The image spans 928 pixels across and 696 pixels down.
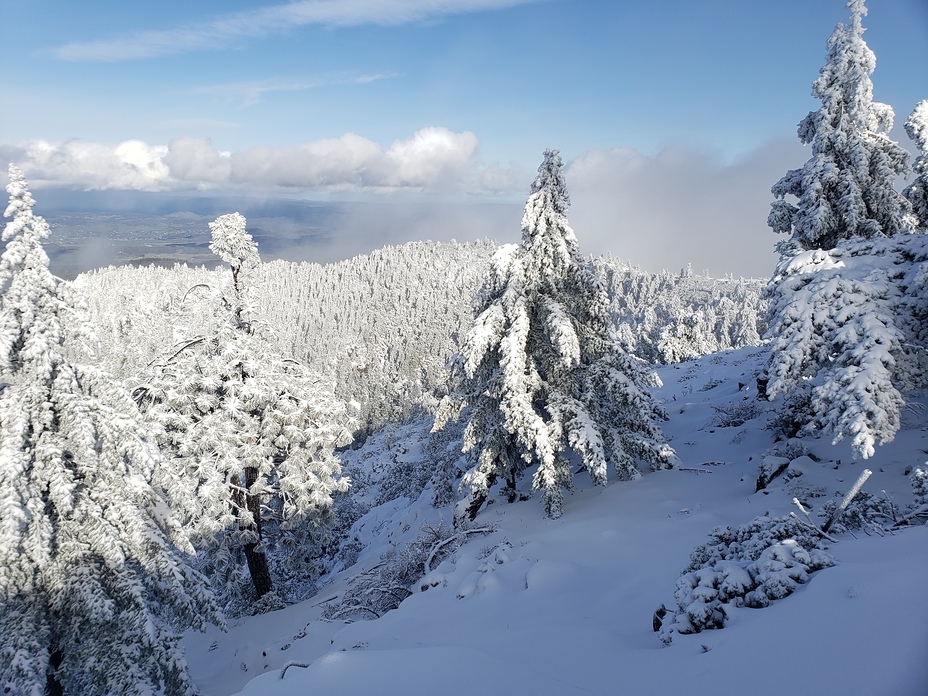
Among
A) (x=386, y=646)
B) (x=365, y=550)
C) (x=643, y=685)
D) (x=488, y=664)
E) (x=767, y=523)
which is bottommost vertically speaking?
(x=365, y=550)

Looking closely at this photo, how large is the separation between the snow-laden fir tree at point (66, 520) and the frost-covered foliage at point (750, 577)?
8.65 metres

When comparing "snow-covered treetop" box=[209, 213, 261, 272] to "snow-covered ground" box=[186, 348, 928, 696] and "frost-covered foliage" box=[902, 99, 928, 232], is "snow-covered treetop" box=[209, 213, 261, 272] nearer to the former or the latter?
"snow-covered ground" box=[186, 348, 928, 696]

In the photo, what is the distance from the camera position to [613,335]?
1201cm

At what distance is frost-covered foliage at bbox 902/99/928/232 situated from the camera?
11602mm

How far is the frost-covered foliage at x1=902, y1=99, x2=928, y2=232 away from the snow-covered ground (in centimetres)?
689

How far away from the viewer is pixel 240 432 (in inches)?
528

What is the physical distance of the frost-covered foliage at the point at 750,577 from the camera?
4977 mm

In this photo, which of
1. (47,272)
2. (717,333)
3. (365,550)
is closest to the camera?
(47,272)

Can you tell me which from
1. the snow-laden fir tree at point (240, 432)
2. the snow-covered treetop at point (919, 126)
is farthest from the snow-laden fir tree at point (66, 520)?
the snow-covered treetop at point (919, 126)

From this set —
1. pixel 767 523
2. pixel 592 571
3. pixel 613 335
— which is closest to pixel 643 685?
pixel 767 523

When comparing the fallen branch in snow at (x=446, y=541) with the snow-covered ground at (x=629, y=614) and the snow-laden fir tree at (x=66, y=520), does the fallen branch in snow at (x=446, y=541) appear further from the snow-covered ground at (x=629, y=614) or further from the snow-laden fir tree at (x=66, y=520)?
the snow-laden fir tree at (x=66, y=520)

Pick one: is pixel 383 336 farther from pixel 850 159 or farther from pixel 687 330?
pixel 850 159

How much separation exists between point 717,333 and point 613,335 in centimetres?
12332

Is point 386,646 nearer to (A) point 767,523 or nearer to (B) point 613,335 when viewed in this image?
(A) point 767,523
